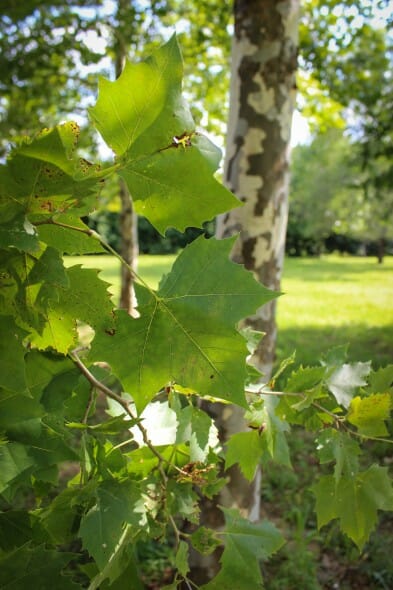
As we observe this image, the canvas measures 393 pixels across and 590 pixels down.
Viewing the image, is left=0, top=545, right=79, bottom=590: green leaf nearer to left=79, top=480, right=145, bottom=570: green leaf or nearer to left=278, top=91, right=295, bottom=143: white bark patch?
left=79, top=480, right=145, bottom=570: green leaf

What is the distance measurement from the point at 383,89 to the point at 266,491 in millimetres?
5477

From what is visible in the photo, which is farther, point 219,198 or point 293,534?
point 293,534

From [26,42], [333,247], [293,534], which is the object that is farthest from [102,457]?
[333,247]

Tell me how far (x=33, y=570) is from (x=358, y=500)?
1.84ft

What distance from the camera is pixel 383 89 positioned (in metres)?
6.22

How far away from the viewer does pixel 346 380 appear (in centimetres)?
85

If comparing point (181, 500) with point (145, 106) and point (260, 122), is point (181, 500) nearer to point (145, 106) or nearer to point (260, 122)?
point (145, 106)

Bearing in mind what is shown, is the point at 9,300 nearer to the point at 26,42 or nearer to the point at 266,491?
the point at 266,491

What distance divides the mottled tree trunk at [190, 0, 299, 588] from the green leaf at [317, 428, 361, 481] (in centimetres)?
137

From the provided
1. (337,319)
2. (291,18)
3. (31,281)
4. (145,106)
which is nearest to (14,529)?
(31,281)

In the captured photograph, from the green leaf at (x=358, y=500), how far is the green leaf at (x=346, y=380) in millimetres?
135

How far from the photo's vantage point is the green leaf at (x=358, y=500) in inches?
31.7

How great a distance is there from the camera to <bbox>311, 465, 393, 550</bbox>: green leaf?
0.81 m

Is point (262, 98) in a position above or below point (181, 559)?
above
